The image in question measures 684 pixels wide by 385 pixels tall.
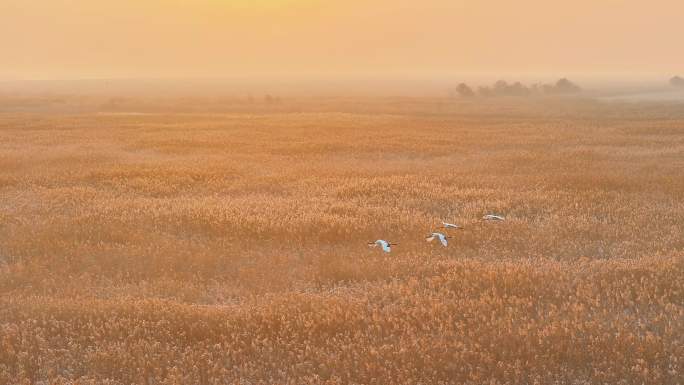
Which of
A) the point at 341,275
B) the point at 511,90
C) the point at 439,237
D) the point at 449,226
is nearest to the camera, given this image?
the point at 341,275

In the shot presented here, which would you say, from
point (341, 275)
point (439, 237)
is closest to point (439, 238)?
point (439, 237)

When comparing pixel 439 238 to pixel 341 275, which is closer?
pixel 341 275

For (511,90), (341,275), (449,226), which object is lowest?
(341,275)

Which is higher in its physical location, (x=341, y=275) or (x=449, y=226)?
(x=449, y=226)

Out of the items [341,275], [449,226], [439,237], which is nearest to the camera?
[341,275]

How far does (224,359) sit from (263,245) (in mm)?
5133

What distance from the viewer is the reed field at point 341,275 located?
6.62 meters

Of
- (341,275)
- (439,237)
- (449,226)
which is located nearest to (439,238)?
(439,237)

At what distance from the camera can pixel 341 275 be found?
10.0 m

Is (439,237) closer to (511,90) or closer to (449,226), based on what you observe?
(449,226)

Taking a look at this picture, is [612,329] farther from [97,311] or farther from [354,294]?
[97,311]

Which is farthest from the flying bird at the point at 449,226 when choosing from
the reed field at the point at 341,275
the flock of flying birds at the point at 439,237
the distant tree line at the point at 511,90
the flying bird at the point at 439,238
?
the distant tree line at the point at 511,90

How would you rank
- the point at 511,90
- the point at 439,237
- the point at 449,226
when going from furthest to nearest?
the point at 511,90 < the point at 449,226 < the point at 439,237

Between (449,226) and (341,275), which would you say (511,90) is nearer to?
(449,226)
